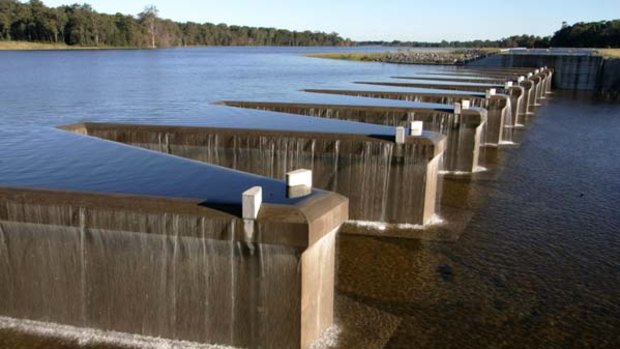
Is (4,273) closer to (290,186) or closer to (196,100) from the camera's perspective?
(290,186)

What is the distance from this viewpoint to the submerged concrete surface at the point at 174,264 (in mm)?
9195

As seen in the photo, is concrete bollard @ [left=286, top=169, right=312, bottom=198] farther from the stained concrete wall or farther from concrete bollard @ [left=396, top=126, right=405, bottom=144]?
concrete bollard @ [left=396, top=126, right=405, bottom=144]

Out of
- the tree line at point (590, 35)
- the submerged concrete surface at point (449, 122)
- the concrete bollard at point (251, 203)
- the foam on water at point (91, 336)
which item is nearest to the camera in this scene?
the concrete bollard at point (251, 203)

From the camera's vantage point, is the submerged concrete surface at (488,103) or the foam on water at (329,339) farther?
the submerged concrete surface at (488,103)

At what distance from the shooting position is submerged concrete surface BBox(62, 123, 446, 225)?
16188 millimetres

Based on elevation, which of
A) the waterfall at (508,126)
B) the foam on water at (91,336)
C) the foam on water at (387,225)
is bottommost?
the foam on water at (91,336)

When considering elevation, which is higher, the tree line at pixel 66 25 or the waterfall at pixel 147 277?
the tree line at pixel 66 25

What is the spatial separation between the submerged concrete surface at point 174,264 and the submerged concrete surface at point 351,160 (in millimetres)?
6094

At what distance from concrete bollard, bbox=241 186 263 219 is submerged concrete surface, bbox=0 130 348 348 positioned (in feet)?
0.40

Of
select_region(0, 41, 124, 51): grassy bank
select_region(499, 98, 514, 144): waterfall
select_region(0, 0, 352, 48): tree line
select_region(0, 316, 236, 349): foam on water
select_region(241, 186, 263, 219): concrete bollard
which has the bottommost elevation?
select_region(0, 316, 236, 349): foam on water

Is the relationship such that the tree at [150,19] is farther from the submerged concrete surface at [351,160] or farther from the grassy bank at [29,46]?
the submerged concrete surface at [351,160]

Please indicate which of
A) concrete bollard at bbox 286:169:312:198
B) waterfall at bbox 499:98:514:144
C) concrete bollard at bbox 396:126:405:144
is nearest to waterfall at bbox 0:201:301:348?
concrete bollard at bbox 286:169:312:198

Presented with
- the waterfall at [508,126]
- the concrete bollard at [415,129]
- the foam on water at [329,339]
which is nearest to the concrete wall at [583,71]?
the waterfall at [508,126]

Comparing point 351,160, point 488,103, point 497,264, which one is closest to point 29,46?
point 488,103
